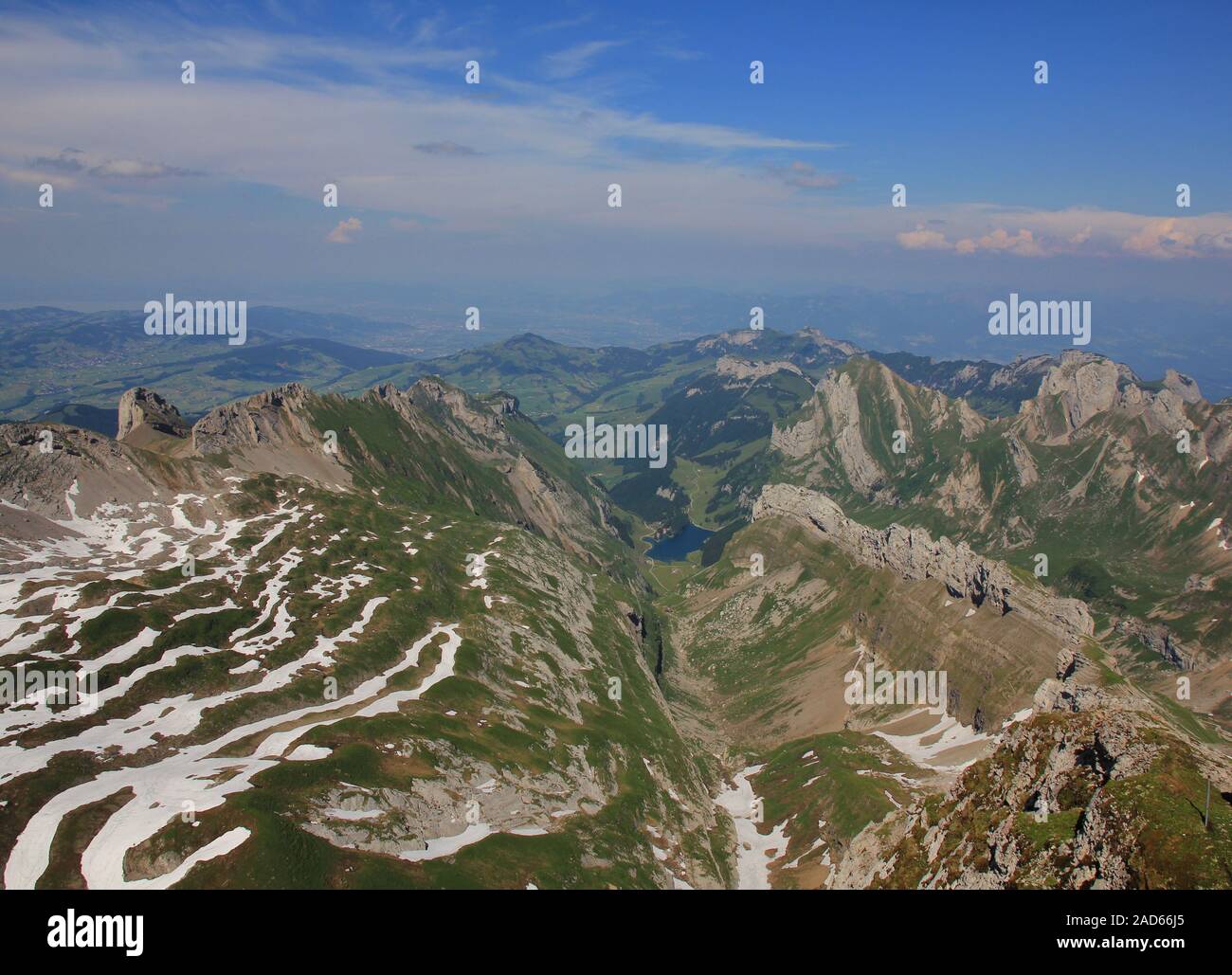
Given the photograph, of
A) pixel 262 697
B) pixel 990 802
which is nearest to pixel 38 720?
pixel 262 697

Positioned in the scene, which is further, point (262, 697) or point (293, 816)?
point (262, 697)

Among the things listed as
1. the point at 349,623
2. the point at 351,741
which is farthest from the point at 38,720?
the point at 349,623

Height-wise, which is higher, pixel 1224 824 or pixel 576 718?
pixel 1224 824

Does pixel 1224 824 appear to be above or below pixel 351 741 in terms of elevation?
above
